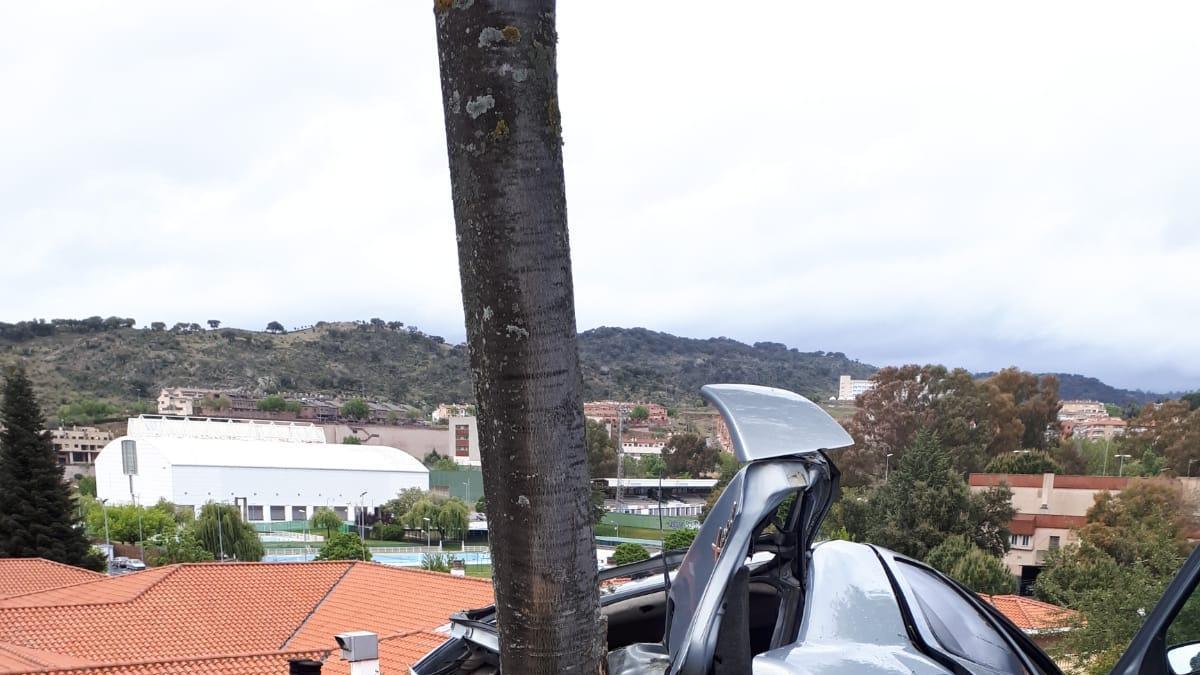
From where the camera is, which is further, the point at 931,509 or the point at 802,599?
the point at 931,509

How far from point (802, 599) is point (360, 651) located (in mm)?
3809

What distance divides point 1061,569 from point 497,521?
34.7 metres

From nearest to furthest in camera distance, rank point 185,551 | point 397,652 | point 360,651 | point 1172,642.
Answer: point 1172,642, point 360,651, point 397,652, point 185,551

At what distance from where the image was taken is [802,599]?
313 centimetres

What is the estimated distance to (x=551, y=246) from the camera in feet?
7.11

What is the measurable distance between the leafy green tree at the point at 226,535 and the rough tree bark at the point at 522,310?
159 feet

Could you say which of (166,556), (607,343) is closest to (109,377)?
(607,343)

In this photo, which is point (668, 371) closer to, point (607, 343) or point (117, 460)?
point (607, 343)

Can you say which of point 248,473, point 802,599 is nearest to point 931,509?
point 802,599

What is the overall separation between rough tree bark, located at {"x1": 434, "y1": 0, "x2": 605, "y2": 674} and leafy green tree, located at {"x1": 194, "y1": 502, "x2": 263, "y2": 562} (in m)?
48.3

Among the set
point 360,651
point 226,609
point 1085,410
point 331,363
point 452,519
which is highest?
point 331,363

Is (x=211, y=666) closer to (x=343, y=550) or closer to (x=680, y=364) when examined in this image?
(x=343, y=550)

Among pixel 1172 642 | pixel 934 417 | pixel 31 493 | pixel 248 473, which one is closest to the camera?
pixel 1172 642

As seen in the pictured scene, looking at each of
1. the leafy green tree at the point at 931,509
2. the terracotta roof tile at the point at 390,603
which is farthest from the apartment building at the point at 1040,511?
the terracotta roof tile at the point at 390,603
